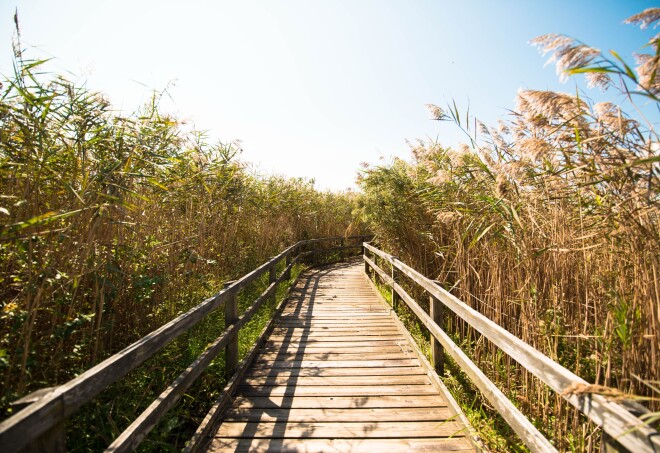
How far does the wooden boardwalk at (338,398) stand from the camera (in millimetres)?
2348

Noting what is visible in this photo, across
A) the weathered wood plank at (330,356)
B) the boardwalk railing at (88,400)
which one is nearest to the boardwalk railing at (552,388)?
the weathered wood plank at (330,356)

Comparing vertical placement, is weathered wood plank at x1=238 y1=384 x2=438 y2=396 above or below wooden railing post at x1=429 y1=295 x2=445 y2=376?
below

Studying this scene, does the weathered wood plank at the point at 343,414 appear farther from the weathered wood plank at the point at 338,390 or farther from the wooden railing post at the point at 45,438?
the wooden railing post at the point at 45,438

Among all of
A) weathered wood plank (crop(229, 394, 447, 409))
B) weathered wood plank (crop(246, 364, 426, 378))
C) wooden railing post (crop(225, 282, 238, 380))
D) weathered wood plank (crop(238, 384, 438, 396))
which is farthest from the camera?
weathered wood plank (crop(246, 364, 426, 378))

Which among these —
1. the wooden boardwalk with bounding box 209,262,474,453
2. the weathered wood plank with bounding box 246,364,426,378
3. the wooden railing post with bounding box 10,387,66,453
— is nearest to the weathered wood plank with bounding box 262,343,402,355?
the wooden boardwalk with bounding box 209,262,474,453

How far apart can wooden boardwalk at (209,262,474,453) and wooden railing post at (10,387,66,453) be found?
1.34 metres

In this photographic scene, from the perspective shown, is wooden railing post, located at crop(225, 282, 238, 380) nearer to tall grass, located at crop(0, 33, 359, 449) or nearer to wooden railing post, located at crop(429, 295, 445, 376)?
tall grass, located at crop(0, 33, 359, 449)

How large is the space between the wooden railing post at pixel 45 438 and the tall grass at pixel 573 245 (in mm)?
2222

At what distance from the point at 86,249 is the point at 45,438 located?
154 cm

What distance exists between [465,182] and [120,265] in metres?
3.57

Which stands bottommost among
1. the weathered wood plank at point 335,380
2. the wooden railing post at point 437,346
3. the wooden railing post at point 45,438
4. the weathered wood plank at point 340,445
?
the weathered wood plank at point 340,445

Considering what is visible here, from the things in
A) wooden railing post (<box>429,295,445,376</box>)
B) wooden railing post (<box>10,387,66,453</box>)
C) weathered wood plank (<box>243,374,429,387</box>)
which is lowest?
weathered wood plank (<box>243,374,429,387</box>)

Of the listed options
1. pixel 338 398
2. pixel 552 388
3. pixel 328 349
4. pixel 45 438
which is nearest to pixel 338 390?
pixel 338 398

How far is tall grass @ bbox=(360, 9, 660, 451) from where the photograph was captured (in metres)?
1.67
